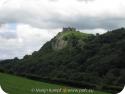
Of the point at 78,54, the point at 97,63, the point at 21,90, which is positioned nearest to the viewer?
the point at 21,90

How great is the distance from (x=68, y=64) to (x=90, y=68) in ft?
7.48

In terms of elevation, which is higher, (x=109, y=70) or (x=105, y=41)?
(x=105, y=41)

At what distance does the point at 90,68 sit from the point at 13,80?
4.99 metres

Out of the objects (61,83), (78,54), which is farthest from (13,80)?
(78,54)

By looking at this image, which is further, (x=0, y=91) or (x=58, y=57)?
(x=58, y=57)

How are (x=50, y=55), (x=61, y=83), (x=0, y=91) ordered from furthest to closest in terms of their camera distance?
(x=50, y=55)
(x=61, y=83)
(x=0, y=91)

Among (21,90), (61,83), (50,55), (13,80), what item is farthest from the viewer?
(50,55)

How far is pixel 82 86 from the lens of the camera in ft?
33.1

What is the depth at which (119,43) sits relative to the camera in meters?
17.2

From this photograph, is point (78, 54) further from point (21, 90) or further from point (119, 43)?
point (21, 90)

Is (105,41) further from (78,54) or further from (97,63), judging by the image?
(78,54)

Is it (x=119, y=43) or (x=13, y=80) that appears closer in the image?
(x=13, y=80)

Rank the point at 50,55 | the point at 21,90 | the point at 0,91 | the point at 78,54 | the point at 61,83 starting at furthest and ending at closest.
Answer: the point at 78,54 < the point at 50,55 < the point at 61,83 < the point at 21,90 < the point at 0,91

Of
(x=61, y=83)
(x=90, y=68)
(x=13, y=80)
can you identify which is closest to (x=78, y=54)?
(x=90, y=68)
